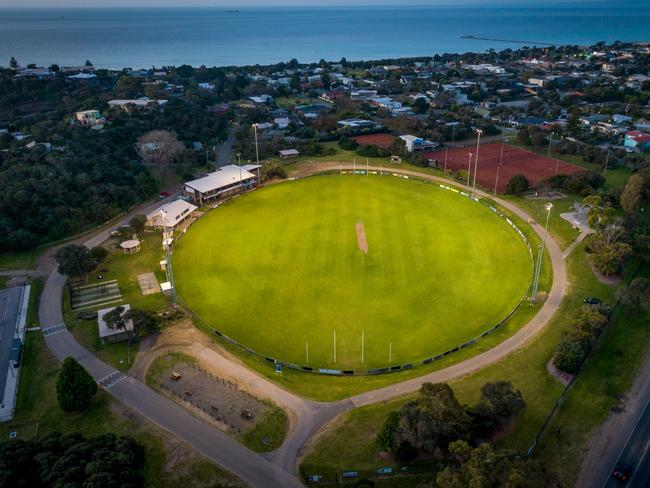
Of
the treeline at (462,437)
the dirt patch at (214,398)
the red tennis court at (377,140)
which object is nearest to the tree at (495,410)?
the treeline at (462,437)

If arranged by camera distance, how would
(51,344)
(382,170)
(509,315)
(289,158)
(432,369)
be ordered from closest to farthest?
(432,369) < (51,344) < (509,315) < (382,170) < (289,158)

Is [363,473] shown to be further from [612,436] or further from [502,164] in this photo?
[502,164]

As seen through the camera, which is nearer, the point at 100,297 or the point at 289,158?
the point at 100,297

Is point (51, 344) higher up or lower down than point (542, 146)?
lower down

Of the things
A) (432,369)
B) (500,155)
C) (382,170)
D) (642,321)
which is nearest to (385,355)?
(432,369)

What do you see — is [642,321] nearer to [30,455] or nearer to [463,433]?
[463,433]

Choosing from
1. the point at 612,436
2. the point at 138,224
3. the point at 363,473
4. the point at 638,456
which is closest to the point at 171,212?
the point at 138,224

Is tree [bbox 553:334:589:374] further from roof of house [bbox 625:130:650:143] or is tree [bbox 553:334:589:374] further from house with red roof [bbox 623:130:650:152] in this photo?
roof of house [bbox 625:130:650:143]

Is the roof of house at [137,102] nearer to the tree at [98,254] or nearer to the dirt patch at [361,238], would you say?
the tree at [98,254]
